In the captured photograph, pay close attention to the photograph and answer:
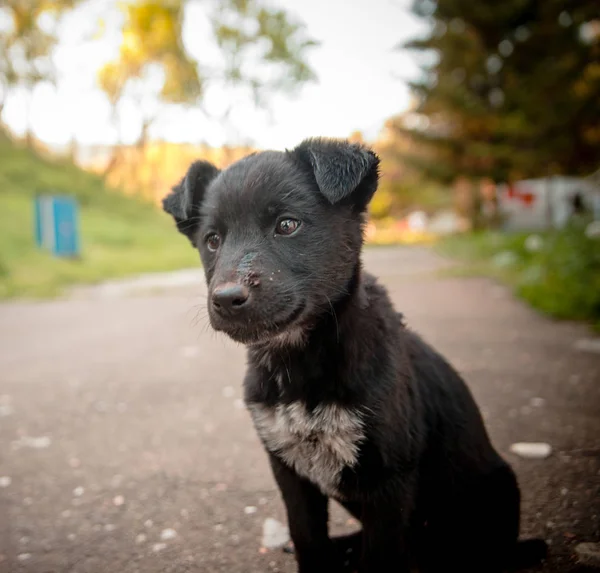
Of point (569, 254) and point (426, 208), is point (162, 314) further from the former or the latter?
point (426, 208)

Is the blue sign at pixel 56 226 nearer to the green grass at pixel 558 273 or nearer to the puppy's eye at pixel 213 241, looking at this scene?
the green grass at pixel 558 273

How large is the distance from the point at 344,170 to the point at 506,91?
63.2 ft

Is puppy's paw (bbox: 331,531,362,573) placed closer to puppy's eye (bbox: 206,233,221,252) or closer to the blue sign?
puppy's eye (bbox: 206,233,221,252)

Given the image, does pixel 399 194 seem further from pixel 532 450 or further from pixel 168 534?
pixel 168 534

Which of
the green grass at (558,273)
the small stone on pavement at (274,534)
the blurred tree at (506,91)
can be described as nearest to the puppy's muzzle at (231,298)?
the small stone on pavement at (274,534)

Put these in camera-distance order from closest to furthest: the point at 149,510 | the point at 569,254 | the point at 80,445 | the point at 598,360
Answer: the point at 149,510, the point at 80,445, the point at 598,360, the point at 569,254

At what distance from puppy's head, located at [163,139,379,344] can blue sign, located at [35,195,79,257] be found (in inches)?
560

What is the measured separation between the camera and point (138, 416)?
15.1 feet

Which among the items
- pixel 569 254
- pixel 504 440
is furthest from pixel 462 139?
pixel 504 440

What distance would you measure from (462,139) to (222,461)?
69.4ft

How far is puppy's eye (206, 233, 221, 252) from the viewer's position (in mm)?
2479

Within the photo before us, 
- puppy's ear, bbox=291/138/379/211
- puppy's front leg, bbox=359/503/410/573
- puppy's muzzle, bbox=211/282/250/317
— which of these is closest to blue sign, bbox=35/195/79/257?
puppy's ear, bbox=291/138/379/211

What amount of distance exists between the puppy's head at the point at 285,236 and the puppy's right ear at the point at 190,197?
0.16m

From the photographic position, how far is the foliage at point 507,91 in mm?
12602
